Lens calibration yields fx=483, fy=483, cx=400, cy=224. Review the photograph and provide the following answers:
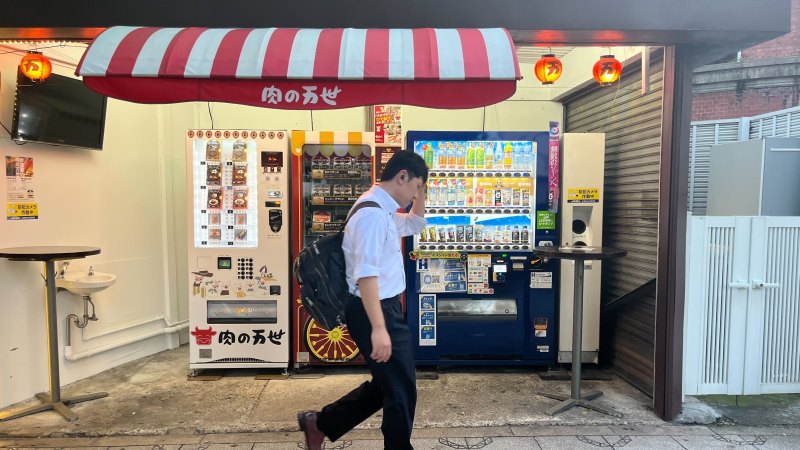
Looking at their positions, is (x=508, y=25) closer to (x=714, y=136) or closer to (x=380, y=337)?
(x=380, y=337)

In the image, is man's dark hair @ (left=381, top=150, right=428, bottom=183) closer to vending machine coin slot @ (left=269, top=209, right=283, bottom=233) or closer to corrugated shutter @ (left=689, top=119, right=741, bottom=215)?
vending machine coin slot @ (left=269, top=209, right=283, bottom=233)

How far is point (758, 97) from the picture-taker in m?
8.50

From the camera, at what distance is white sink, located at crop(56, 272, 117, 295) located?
4.24 m

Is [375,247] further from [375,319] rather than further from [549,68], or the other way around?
[549,68]

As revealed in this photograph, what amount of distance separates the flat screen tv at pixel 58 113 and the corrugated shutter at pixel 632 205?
511 centimetres

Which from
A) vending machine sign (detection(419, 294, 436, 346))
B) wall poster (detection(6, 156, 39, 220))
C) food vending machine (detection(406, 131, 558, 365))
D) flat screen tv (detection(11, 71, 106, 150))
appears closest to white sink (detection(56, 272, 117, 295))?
wall poster (detection(6, 156, 39, 220))

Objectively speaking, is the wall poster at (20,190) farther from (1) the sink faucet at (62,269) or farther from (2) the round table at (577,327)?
(2) the round table at (577,327)

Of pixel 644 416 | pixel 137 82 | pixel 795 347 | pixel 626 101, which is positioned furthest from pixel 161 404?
pixel 795 347

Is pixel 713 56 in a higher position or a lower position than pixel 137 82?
higher

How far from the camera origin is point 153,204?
546 cm

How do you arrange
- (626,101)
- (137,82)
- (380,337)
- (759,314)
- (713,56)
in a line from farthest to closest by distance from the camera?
(626,101) < (759,314) < (713,56) < (137,82) < (380,337)

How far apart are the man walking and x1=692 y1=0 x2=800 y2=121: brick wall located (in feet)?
26.3

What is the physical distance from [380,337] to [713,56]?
137 inches

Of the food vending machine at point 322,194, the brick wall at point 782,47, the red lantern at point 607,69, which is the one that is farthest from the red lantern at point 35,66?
the brick wall at point 782,47
